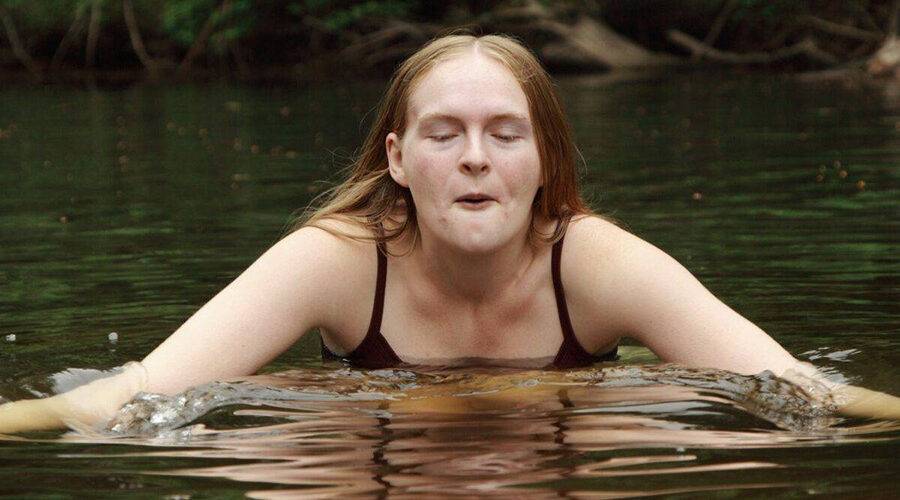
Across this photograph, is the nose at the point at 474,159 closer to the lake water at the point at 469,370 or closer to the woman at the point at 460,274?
the woman at the point at 460,274

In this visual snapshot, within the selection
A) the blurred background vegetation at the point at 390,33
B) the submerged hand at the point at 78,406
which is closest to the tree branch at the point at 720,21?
the blurred background vegetation at the point at 390,33

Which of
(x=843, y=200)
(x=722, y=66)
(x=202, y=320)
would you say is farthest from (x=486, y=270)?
(x=722, y=66)

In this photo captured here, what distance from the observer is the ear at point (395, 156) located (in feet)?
15.8

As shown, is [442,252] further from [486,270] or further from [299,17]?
[299,17]

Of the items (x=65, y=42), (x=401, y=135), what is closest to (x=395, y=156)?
(x=401, y=135)

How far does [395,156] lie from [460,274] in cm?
43

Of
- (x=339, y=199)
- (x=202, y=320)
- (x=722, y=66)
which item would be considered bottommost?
(x=202, y=320)

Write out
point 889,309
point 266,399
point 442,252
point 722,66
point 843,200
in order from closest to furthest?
point 266,399 → point 442,252 → point 889,309 → point 843,200 → point 722,66

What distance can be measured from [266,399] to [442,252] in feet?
2.46

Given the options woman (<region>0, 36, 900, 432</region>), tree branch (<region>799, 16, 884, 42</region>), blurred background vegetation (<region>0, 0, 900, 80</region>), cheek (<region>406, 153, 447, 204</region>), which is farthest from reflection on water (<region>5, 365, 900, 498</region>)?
tree branch (<region>799, 16, 884, 42</region>)

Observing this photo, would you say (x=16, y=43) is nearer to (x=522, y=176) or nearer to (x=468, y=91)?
(x=468, y=91)

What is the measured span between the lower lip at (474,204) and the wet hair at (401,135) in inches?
10.4

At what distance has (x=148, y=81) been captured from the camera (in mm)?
31484

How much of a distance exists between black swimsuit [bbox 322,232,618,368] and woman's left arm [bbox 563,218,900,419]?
0.09m
